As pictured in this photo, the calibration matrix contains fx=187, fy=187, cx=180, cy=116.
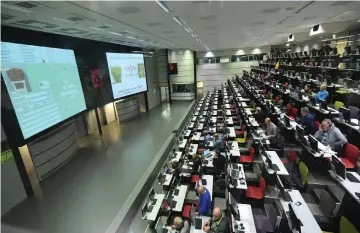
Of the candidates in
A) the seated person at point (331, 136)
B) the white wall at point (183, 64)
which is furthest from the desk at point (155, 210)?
the white wall at point (183, 64)

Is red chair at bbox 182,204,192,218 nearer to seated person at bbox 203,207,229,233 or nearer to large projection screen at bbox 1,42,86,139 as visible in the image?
seated person at bbox 203,207,229,233

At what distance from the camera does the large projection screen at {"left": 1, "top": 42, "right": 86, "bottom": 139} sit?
479cm

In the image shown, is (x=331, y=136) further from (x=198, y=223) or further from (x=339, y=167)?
(x=198, y=223)

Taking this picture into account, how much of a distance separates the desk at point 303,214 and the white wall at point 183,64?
50.5 feet

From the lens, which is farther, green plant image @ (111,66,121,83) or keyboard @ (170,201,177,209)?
green plant image @ (111,66,121,83)

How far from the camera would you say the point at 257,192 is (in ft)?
15.8

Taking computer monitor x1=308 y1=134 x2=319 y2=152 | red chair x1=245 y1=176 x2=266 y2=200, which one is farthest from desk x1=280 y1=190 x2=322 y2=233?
computer monitor x1=308 y1=134 x2=319 y2=152

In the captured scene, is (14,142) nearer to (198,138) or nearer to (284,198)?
(198,138)

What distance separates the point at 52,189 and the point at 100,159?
6.46 ft

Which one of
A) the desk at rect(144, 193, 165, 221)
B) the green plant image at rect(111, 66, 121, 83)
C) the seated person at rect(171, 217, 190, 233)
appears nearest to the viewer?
the seated person at rect(171, 217, 190, 233)

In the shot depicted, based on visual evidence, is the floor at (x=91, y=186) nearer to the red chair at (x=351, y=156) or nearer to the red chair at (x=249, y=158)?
the red chair at (x=249, y=158)

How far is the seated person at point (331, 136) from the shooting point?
198 inches

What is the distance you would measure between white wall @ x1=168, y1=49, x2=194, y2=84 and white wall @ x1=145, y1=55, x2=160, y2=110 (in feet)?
5.50

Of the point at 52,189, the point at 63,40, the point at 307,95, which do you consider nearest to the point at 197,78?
the point at 307,95
